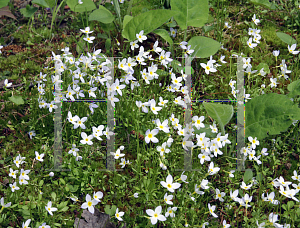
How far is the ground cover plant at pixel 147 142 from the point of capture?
2576 mm

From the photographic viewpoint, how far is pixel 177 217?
8.22 feet

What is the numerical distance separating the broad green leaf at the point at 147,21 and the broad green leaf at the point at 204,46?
2.14 feet

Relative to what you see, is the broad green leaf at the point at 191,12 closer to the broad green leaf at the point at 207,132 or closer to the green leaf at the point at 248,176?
the broad green leaf at the point at 207,132

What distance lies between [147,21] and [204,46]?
33.7 inches

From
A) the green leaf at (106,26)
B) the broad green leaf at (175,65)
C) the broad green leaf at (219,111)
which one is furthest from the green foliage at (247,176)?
the green leaf at (106,26)

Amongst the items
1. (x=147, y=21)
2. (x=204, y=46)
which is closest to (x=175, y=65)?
(x=204, y=46)

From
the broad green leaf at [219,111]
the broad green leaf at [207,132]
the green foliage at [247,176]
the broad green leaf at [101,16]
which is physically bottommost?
the green foliage at [247,176]

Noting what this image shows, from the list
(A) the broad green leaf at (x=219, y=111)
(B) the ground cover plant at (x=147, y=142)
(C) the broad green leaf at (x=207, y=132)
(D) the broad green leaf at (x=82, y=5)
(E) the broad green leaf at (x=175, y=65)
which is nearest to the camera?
(B) the ground cover plant at (x=147, y=142)

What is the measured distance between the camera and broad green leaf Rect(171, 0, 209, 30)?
150 inches

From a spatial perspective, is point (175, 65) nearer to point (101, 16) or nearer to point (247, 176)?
point (101, 16)

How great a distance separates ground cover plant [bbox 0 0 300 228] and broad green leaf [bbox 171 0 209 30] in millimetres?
14

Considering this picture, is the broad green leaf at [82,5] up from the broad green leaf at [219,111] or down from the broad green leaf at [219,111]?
up

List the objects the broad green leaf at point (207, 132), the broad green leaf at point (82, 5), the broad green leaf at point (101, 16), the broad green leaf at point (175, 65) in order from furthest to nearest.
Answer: the broad green leaf at point (82, 5), the broad green leaf at point (101, 16), the broad green leaf at point (175, 65), the broad green leaf at point (207, 132)

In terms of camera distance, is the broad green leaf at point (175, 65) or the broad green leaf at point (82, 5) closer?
the broad green leaf at point (175, 65)
